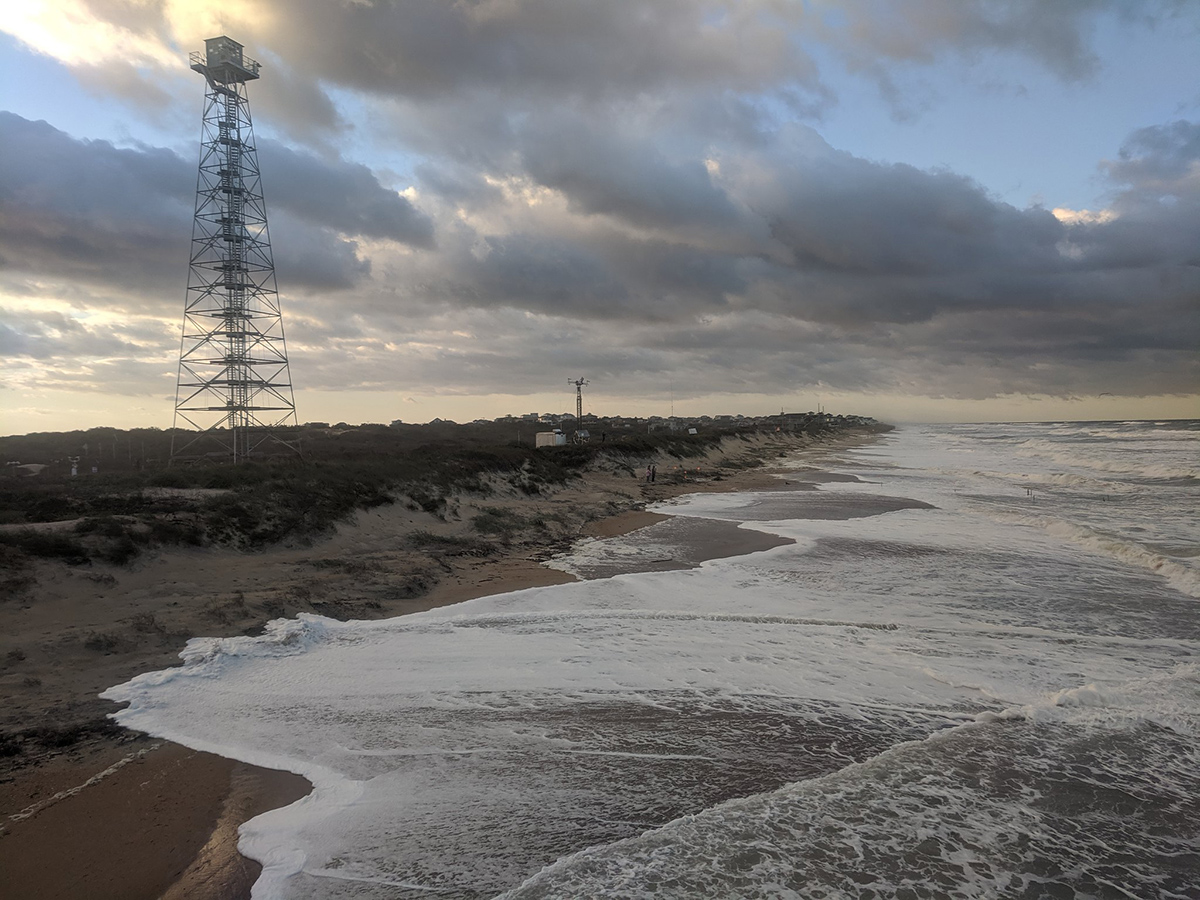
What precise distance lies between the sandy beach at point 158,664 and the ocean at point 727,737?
1.46 feet

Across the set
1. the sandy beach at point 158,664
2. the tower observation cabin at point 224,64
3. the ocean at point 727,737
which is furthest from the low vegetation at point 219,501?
the tower observation cabin at point 224,64

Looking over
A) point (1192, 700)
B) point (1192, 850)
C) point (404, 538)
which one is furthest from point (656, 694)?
point (404, 538)

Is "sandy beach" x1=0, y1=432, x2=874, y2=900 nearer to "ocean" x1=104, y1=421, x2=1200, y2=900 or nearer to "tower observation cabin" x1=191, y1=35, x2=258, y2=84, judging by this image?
"ocean" x1=104, y1=421, x2=1200, y2=900

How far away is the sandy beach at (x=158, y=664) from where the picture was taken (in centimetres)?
500

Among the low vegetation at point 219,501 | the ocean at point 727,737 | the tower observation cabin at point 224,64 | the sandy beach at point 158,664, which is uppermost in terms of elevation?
the tower observation cabin at point 224,64

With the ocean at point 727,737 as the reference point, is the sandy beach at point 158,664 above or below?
above

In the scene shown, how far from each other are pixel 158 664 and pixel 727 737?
7.72 m

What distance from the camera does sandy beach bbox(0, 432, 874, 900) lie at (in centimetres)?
500

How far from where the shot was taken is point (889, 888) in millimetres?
4766

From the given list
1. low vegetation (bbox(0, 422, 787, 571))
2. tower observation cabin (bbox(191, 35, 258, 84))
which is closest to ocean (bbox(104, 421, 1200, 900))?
low vegetation (bbox(0, 422, 787, 571))

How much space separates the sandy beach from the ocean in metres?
0.45

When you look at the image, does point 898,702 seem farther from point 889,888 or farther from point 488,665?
point 488,665

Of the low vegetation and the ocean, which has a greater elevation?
the low vegetation

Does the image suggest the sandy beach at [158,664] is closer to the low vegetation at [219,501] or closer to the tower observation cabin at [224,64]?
the low vegetation at [219,501]
